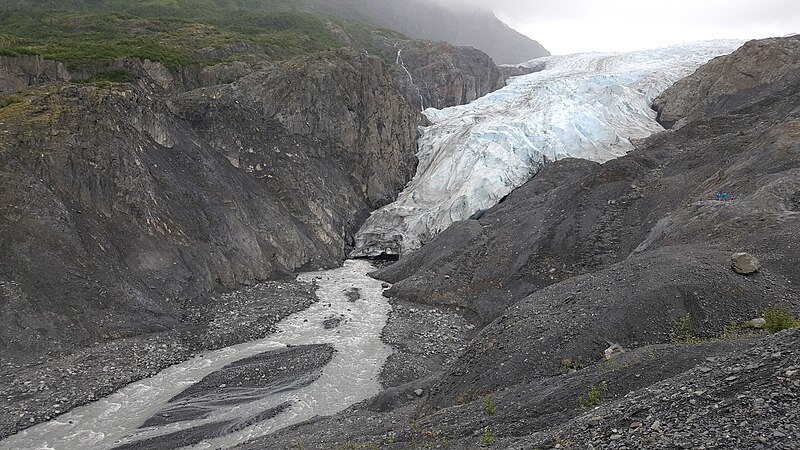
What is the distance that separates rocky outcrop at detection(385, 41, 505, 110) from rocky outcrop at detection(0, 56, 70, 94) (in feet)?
123

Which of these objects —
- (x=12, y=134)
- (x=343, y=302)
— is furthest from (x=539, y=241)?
(x=12, y=134)

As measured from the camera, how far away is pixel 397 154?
44.0m

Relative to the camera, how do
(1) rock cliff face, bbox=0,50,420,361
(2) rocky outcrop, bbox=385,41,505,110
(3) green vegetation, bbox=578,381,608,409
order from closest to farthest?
(3) green vegetation, bbox=578,381,608,409
(1) rock cliff face, bbox=0,50,420,361
(2) rocky outcrop, bbox=385,41,505,110

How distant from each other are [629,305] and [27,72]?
1476 inches

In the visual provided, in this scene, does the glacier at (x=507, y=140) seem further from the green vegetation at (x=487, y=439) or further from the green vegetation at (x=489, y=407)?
the green vegetation at (x=487, y=439)

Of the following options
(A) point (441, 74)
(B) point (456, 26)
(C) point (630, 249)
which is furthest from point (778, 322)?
(B) point (456, 26)

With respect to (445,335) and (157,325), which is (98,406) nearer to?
(157,325)

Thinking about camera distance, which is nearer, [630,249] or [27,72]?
[630,249]

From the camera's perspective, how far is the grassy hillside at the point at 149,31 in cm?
3764

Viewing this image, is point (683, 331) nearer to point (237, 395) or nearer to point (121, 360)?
point (237, 395)

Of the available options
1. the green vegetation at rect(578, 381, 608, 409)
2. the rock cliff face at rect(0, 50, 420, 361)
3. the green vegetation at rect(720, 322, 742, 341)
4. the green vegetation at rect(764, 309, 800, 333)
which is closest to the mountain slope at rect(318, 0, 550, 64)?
the rock cliff face at rect(0, 50, 420, 361)

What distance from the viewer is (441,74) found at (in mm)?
68562

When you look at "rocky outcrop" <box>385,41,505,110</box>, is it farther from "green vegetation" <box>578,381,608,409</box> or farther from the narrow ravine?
"green vegetation" <box>578,381,608,409</box>

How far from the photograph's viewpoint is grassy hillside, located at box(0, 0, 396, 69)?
37.6 meters
